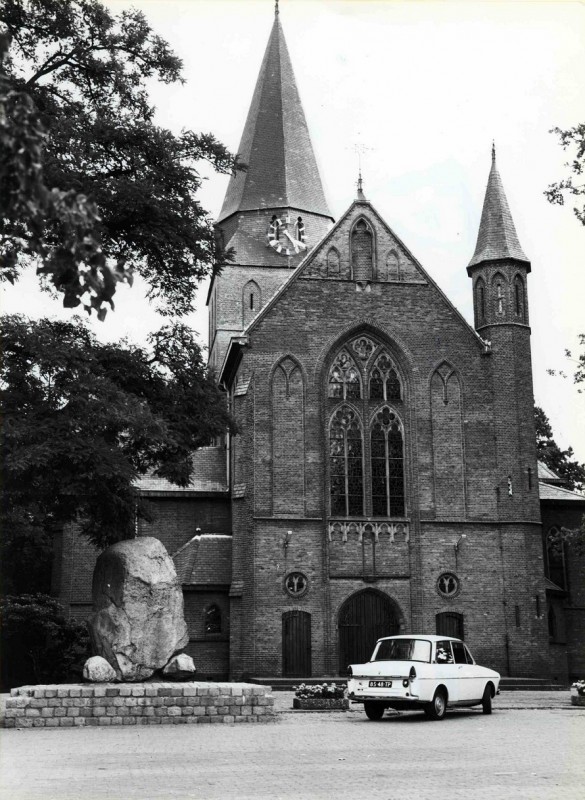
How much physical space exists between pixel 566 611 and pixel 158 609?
21.1 metres

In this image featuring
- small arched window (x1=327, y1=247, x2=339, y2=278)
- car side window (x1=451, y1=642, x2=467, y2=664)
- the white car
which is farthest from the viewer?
small arched window (x1=327, y1=247, x2=339, y2=278)

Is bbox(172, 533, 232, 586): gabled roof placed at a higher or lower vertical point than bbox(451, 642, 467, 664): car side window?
higher

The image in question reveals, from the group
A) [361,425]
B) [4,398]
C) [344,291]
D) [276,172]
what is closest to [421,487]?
[361,425]

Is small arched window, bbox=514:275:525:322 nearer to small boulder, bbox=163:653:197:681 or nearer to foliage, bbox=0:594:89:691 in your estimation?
foliage, bbox=0:594:89:691

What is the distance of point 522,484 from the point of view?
112 feet

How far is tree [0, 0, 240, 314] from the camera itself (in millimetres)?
20880

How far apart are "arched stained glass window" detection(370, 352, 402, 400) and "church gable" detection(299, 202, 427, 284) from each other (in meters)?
2.84

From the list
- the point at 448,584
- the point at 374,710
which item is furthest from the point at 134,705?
the point at 448,584

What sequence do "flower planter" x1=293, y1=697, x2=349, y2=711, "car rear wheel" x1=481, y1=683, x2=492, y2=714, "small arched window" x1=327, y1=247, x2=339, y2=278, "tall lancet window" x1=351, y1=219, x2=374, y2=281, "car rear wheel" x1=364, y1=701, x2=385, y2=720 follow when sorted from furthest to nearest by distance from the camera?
"tall lancet window" x1=351, y1=219, x2=374, y2=281 → "small arched window" x1=327, y1=247, x2=339, y2=278 → "flower planter" x1=293, y1=697, x2=349, y2=711 → "car rear wheel" x1=481, y1=683, x2=492, y2=714 → "car rear wheel" x1=364, y1=701, x2=385, y2=720

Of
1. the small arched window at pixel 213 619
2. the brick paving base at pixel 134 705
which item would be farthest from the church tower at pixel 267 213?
the brick paving base at pixel 134 705

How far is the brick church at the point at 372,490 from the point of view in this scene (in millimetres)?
32656

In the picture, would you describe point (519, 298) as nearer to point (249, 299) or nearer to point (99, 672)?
point (249, 299)

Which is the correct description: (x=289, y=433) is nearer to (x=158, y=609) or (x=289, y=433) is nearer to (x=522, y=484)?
(x=522, y=484)

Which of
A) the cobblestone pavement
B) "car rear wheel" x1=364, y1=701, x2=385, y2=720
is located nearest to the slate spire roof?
"car rear wheel" x1=364, y1=701, x2=385, y2=720
